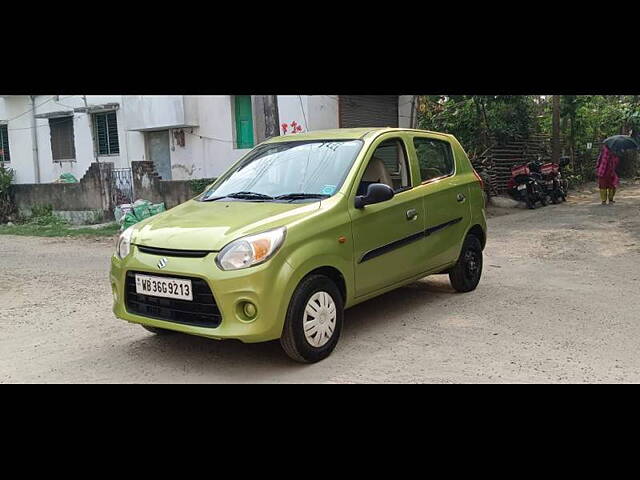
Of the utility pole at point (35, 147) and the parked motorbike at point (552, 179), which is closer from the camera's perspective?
the parked motorbike at point (552, 179)

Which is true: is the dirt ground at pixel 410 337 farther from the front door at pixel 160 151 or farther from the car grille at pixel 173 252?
the front door at pixel 160 151

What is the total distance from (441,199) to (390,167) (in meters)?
0.65

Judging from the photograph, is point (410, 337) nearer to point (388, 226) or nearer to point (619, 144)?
point (388, 226)

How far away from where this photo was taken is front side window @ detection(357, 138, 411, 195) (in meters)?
5.29

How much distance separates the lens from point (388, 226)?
5.07m

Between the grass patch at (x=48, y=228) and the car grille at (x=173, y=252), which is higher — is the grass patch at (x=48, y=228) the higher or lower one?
the lower one

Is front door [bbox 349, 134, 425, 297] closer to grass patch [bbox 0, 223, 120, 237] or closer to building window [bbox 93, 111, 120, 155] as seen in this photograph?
grass patch [bbox 0, 223, 120, 237]

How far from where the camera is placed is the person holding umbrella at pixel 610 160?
13539 millimetres

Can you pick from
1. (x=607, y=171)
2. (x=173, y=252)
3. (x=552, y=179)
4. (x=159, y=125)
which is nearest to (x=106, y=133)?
(x=159, y=125)

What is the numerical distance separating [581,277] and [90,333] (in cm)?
550

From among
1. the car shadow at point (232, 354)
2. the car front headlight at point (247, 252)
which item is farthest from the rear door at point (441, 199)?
the car front headlight at point (247, 252)

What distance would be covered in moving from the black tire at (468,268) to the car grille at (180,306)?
309 centimetres

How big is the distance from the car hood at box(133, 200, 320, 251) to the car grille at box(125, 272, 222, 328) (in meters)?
0.26

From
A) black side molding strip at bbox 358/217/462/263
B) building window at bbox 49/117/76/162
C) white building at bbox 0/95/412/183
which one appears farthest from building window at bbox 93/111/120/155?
black side molding strip at bbox 358/217/462/263
